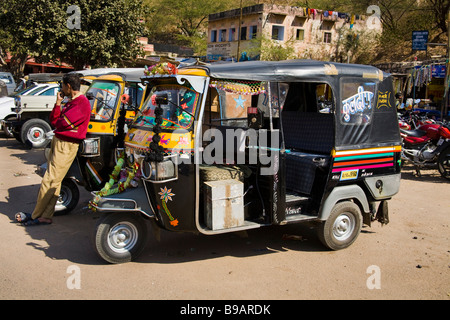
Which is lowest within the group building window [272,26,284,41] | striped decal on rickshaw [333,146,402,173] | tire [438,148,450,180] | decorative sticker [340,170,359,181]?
tire [438,148,450,180]

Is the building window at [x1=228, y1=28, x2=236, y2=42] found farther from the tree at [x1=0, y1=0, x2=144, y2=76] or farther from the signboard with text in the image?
the tree at [x1=0, y1=0, x2=144, y2=76]

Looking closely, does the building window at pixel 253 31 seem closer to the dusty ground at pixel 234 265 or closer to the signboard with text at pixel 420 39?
the signboard with text at pixel 420 39

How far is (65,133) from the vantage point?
239 inches

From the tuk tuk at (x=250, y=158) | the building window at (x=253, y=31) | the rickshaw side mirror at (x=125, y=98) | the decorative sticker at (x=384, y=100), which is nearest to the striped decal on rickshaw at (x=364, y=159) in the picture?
the tuk tuk at (x=250, y=158)

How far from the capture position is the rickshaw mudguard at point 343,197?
554cm

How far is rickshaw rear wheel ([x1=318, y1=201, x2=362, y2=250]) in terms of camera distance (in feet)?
18.5

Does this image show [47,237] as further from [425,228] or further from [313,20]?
[313,20]

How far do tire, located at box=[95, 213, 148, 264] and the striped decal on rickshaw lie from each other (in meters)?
2.61

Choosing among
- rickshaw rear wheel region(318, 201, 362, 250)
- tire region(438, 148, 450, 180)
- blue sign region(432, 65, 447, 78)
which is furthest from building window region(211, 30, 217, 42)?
rickshaw rear wheel region(318, 201, 362, 250)

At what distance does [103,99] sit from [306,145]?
3.65m

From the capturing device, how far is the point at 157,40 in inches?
2311

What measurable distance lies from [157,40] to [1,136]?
4535cm

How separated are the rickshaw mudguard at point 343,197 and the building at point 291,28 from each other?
101 ft

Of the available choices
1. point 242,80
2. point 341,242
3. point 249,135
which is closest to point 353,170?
point 341,242
